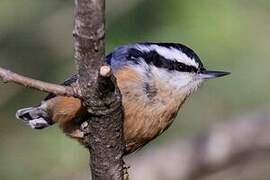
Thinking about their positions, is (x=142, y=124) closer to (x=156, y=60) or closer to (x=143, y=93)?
(x=143, y=93)

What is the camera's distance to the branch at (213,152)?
393 cm

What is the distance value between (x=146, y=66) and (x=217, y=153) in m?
0.65

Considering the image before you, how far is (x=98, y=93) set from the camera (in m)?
2.64

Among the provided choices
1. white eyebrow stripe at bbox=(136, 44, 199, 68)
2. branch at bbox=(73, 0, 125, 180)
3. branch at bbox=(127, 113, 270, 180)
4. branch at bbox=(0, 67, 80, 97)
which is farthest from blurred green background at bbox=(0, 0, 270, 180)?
branch at bbox=(0, 67, 80, 97)

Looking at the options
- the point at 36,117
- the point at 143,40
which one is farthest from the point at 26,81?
the point at 143,40

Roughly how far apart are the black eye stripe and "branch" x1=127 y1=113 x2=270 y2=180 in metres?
0.46

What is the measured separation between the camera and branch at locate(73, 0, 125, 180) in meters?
2.43

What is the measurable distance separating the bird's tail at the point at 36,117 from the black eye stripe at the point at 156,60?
1.47 feet

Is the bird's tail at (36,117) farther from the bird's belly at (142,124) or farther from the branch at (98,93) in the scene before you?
the branch at (98,93)

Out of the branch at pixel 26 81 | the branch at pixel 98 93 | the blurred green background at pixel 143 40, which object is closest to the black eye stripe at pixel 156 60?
the branch at pixel 98 93

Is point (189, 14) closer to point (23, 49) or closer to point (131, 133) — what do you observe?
point (23, 49)

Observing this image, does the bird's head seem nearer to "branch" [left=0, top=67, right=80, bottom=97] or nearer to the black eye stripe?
the black eye stripe

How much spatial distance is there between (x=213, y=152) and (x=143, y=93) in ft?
2.21

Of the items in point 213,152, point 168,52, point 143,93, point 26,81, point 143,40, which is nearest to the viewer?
point 26,81
